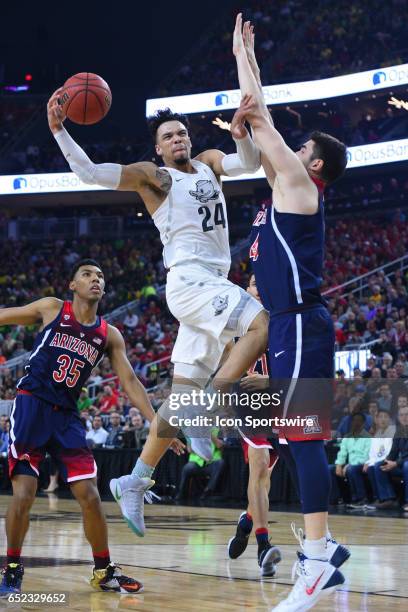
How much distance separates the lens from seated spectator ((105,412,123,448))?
1586 cm

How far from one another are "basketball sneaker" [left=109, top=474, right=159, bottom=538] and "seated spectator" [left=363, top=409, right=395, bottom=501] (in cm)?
689

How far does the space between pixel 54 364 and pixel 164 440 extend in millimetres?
879

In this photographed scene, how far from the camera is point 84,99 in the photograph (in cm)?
626

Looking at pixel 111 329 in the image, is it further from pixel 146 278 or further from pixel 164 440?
pixel 146 278

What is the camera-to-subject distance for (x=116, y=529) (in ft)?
32.8

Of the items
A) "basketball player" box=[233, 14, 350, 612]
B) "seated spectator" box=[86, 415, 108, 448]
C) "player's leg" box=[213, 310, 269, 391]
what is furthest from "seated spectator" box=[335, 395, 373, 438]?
"basketball player" box=[233, 14, 350, 612]

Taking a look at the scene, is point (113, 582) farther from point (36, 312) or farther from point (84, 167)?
point (84, 167)

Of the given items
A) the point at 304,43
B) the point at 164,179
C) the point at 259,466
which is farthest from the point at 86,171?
the point at 304,43

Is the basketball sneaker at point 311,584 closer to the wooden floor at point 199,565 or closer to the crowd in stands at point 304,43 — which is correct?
the wooden floor at point 199,565

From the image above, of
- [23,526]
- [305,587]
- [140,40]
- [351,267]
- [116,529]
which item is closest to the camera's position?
[305,587]

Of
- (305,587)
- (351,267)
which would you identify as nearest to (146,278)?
(351,267)

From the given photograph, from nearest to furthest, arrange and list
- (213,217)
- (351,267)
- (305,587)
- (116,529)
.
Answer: (305,587), (213,217), (116,529), (351,267)

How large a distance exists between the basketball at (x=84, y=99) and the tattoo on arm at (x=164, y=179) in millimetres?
589

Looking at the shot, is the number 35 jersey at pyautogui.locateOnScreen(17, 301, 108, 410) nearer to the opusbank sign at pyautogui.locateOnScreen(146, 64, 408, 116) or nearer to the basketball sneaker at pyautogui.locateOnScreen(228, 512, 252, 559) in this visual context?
the basketball sneaker at pyautogui.locateOnScreen(228, 512, 252, 559)
